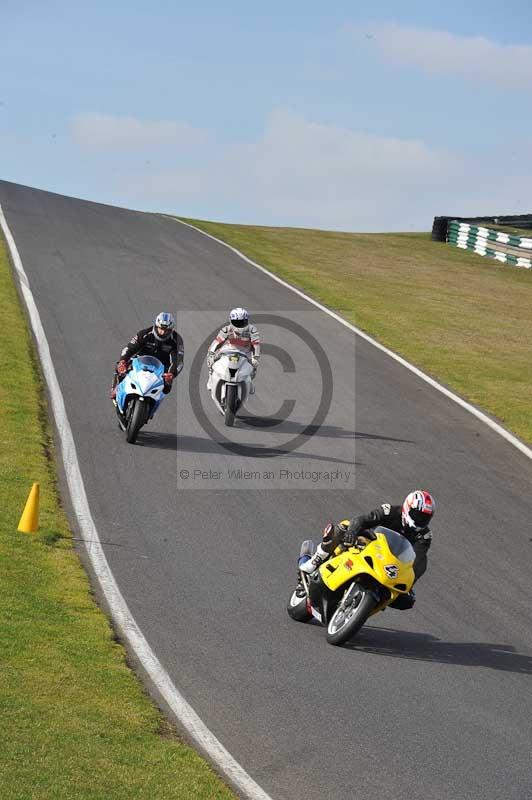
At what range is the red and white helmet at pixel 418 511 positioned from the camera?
1059 cm

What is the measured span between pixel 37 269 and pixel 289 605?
861 inches

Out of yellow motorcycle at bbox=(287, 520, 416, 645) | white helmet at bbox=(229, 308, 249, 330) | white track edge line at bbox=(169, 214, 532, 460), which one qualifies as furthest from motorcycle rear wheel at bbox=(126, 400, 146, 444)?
yellow motorcycle at bbox=(287, 520, 416, 645)

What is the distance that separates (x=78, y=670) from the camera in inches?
362

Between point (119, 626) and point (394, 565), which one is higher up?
point (394, 565)

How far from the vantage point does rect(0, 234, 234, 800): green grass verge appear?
7230 mm

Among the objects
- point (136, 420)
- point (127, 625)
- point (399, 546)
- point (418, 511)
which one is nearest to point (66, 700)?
point (127, 625)

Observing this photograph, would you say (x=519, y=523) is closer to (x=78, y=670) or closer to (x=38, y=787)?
(x=78, y=670)

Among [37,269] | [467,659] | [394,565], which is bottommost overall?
[467,659]

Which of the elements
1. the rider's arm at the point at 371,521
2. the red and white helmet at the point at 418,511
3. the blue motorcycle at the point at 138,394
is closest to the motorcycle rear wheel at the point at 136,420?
the blue motorcycle at the point at 138,394

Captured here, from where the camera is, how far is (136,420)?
1727 centimetres

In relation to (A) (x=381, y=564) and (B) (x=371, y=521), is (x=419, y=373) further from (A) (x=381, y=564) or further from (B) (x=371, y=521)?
(A) (x=381, y=564)

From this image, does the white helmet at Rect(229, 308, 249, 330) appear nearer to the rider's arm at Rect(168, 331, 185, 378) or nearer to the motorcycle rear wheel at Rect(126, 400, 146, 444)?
the rider's arm at Rect(168, 331, 185, 378)

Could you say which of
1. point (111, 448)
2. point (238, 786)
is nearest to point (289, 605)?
point (238, 786)

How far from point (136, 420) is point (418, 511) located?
7.49 metres
